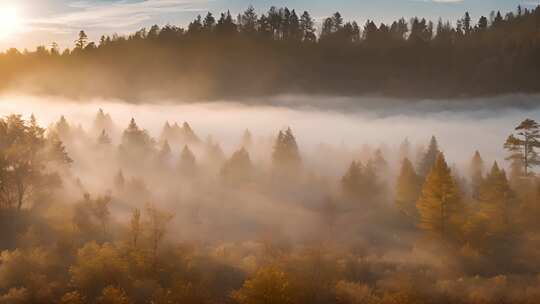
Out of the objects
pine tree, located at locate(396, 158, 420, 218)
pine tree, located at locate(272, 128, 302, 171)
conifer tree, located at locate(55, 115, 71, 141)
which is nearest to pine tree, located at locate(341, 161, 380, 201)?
pine tree, located at locate(396, 158, 420, 218)

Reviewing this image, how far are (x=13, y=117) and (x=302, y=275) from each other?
4038 cm

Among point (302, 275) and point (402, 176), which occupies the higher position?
point (402, 176)

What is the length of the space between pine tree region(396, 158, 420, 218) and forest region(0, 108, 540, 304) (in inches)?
7.0

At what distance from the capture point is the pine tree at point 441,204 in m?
67.3

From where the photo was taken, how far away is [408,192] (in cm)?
7750

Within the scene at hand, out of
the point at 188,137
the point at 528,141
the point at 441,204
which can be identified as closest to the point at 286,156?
the point at 188,137

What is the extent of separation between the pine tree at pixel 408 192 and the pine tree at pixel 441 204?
769cm

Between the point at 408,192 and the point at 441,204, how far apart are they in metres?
10.2

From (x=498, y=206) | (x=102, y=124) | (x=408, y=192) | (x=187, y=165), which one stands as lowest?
(x=498, y=206)

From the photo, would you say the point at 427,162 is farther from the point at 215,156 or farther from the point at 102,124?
the point at 102,124

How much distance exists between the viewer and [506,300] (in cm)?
5662

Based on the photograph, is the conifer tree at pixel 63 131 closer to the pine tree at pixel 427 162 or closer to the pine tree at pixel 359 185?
the pine tree at pixel 359 185

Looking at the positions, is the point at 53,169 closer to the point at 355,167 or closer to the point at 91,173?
the point at 91,173

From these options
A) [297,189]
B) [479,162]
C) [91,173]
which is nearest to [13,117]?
[91,173]
